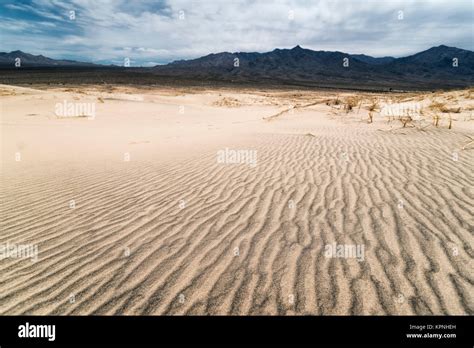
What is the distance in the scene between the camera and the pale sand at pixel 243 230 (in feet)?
8.16

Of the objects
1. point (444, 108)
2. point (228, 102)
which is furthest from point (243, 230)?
point (228, 102)

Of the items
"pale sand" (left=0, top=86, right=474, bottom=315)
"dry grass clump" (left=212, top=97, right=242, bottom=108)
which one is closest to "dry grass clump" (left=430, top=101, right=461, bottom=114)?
"pale sand" (left=0, top=86, right=474, bottom=315)

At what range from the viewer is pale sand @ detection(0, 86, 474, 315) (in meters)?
2.49

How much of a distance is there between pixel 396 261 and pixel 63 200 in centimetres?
441

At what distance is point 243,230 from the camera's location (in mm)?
3566

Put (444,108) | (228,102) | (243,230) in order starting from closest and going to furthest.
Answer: (243,230)
(444,108)
(228,102)

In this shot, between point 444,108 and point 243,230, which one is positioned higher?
point 444,108

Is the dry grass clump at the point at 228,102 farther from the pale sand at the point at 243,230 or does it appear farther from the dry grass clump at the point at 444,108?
the pale sand at the point at 243,230

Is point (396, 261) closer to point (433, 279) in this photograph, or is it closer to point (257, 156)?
point (433, 279)

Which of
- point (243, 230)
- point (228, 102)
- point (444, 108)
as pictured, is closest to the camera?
point (243, 230)

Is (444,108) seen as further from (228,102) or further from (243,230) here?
(243,230)

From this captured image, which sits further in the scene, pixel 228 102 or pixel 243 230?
pixel 228 102

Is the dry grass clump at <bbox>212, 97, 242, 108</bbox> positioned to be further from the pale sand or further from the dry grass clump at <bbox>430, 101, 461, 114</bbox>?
the pale sand

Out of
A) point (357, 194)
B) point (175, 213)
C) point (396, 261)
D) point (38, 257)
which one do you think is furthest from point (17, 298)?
point (357, 194)
